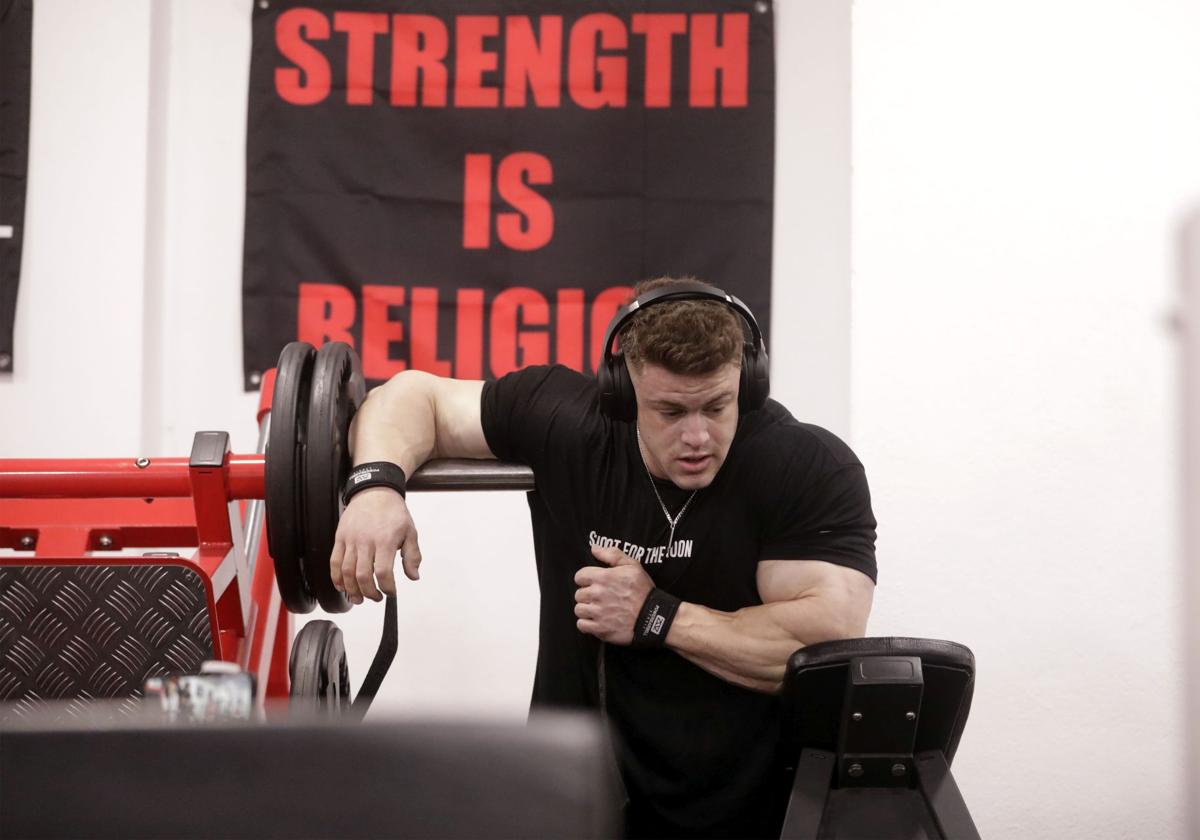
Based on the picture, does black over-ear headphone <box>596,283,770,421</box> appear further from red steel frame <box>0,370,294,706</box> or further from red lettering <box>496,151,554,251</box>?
red lettering <box>496,151,554,251</box>

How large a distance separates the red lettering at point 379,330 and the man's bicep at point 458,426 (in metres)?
1.12

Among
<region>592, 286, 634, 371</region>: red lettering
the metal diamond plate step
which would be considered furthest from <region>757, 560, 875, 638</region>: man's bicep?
<region>592, 286, 634, 371</region>: red lettering

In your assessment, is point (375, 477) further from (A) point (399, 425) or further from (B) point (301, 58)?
(B) point (301, 58)

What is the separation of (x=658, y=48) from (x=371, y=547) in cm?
180

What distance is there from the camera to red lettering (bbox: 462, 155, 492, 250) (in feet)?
9.00

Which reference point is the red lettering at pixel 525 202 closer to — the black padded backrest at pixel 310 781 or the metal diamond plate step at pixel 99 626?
the metal diamond plate step at pixel 99 626

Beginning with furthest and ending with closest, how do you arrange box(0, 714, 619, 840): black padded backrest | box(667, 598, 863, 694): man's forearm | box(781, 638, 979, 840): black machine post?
box(667, 598, 863, 694): man's forearm
box(781, 638, 979, 840): black machine post
box(0, 714, 619, 840): black padded backrest

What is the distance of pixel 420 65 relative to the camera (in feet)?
9.00

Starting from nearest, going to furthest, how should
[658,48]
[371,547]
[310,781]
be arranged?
[310,781] → [371,547] → [658,48]

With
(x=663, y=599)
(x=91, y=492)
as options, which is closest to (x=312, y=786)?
(x=663, y=599)

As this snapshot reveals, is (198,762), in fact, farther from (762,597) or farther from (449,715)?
(762,597)

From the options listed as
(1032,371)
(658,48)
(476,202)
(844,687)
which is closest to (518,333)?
(476,202)

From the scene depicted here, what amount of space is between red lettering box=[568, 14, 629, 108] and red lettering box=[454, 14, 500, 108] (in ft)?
0.69

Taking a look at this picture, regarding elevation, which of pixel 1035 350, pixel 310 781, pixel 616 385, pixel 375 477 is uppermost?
pixel 1035 350
